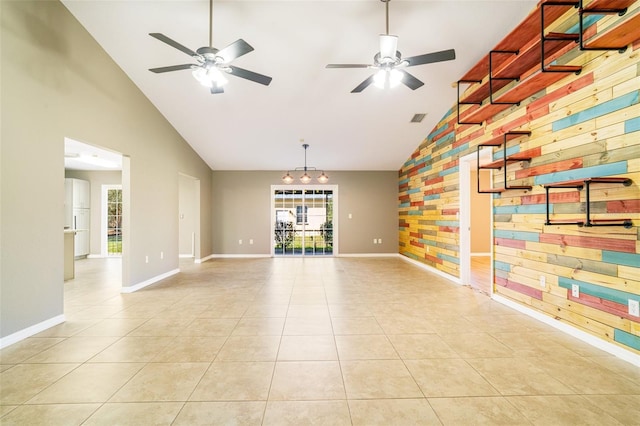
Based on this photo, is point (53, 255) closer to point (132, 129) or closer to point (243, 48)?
point (132, 129)

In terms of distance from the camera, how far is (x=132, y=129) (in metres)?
4.74

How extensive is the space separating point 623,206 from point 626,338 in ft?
3.66

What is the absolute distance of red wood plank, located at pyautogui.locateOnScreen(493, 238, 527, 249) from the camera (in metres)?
3.66

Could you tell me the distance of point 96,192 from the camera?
8750 millimetres

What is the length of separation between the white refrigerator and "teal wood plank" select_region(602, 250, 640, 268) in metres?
10.3

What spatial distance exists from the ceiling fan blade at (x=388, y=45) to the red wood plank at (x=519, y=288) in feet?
10.3

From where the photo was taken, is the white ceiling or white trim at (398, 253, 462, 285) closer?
the white ceiling

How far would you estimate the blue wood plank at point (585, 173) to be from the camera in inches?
99.7

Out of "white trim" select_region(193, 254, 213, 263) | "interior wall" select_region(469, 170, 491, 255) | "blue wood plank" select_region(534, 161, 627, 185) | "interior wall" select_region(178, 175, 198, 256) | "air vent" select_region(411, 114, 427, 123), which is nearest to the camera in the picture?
"blue wood plank" select_region(534, 161, 627, 185)

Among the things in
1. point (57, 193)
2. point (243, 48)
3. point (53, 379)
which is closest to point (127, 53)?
point (57, 193)

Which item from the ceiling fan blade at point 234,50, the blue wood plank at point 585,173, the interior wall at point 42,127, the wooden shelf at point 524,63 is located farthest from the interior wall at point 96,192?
the blue wood plank at point 585,173

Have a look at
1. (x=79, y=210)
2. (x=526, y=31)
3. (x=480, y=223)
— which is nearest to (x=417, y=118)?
(x=526, y=31)

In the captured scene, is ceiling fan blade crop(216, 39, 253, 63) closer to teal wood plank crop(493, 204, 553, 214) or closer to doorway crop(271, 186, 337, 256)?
teal wood plank crop(493, 204, 553, 214)

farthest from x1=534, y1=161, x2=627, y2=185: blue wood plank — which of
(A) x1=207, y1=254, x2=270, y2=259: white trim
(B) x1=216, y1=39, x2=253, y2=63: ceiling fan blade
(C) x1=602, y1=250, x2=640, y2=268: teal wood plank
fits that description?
(A) x1=207, y1=254, x2=270, y2=259: white trim
